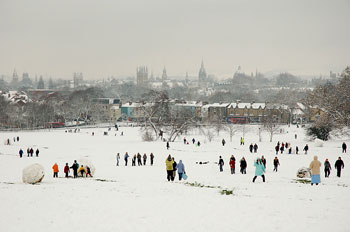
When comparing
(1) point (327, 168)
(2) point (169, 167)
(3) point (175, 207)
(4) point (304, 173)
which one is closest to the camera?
(3) point (175, 207)

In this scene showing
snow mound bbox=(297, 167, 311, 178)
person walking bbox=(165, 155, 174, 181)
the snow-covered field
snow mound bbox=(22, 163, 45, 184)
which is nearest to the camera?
the snow-covered field

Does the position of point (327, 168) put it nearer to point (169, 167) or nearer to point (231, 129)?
point (169, 167)

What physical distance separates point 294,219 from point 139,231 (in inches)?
184

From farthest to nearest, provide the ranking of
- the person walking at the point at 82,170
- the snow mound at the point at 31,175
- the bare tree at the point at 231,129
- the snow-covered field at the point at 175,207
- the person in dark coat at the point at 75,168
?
1. the bare tree at the point at 231,129
2. the person walking at the point at 82,170
3. the person in dark coat at the point at 75,168
4. the snow mound at the point at 31,175
5. the snow-covered field at the point at 175,207

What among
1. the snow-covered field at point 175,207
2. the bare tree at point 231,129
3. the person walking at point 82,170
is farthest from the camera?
the bare tree at point 231,129

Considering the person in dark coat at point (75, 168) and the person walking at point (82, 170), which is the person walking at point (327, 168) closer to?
the person walking at point (82, 170)

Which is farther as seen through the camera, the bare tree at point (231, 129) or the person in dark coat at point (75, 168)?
the bare tree at point (231, 129)

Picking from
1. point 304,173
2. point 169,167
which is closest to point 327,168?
point 304,173

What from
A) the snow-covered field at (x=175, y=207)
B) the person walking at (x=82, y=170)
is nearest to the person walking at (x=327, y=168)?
the snow-covered field at (x=175, y=207)

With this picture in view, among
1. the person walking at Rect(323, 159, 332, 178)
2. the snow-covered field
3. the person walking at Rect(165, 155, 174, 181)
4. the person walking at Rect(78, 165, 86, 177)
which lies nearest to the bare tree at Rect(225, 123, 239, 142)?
the person walking at Rect(323, 159, 332, 178)

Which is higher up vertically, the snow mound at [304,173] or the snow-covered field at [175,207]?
the snow-covered field at [175,207]

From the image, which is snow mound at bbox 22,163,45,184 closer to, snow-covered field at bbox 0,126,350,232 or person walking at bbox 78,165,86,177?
snow-covered field at bbox 0,126,350,232

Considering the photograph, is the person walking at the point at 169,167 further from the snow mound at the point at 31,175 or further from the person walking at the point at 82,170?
the snow mound at the point at 31,175

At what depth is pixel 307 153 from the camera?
34.8 m
